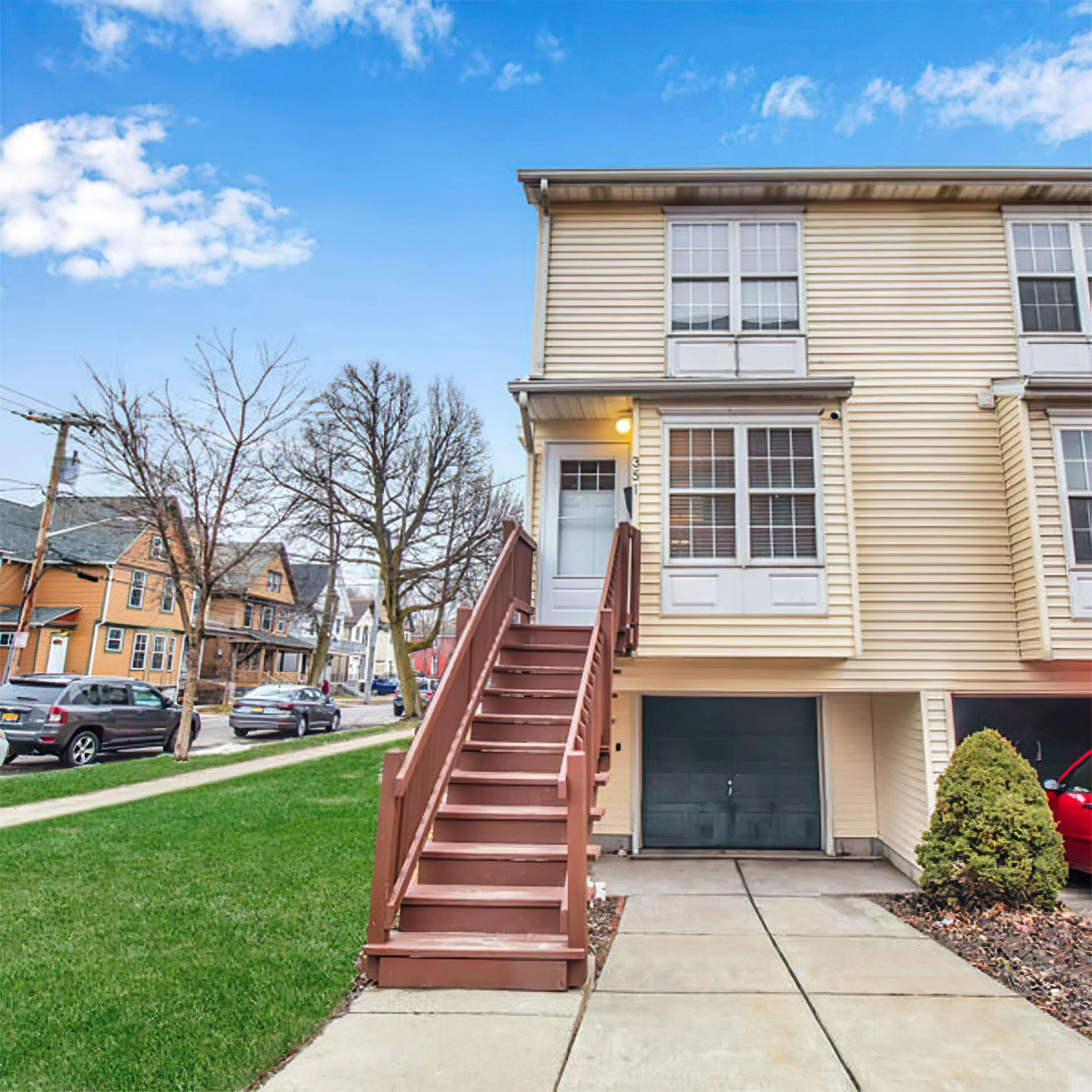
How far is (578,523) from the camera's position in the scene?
8.30 metres

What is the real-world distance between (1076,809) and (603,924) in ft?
15.4

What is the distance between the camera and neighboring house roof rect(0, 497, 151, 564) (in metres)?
25.5

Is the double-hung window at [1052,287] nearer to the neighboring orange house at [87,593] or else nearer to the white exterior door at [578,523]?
the white exterior door at [578,523]

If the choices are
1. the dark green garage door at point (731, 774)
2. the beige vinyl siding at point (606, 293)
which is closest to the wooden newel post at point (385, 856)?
the dark green garage door at point (731, 774)

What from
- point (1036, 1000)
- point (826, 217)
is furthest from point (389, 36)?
point (1036, 1000)

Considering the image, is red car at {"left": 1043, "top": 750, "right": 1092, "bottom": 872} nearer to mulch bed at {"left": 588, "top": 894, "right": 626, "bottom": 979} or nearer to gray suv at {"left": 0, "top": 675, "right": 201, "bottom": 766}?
A: mulch bed at {"left": 588, "top": 894, "right": 626, "bottom": 979}

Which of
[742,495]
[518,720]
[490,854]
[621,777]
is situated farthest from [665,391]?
[490,854]

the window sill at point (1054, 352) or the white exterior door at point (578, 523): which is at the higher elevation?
the window sill at point (1054, 352)

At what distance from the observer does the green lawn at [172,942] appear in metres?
2.99

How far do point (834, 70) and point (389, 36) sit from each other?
Answer: 28.4 feet

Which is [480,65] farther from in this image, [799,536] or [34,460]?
[34,460]

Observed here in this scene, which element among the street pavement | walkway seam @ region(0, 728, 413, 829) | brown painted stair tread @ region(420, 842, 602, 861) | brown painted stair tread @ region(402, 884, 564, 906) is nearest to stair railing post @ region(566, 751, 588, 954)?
brown painted stair tread @ region(402, 884, 564, 906)

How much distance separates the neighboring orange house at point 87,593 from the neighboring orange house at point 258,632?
271 cm

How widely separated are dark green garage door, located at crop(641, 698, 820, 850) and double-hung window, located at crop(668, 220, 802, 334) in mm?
4649
